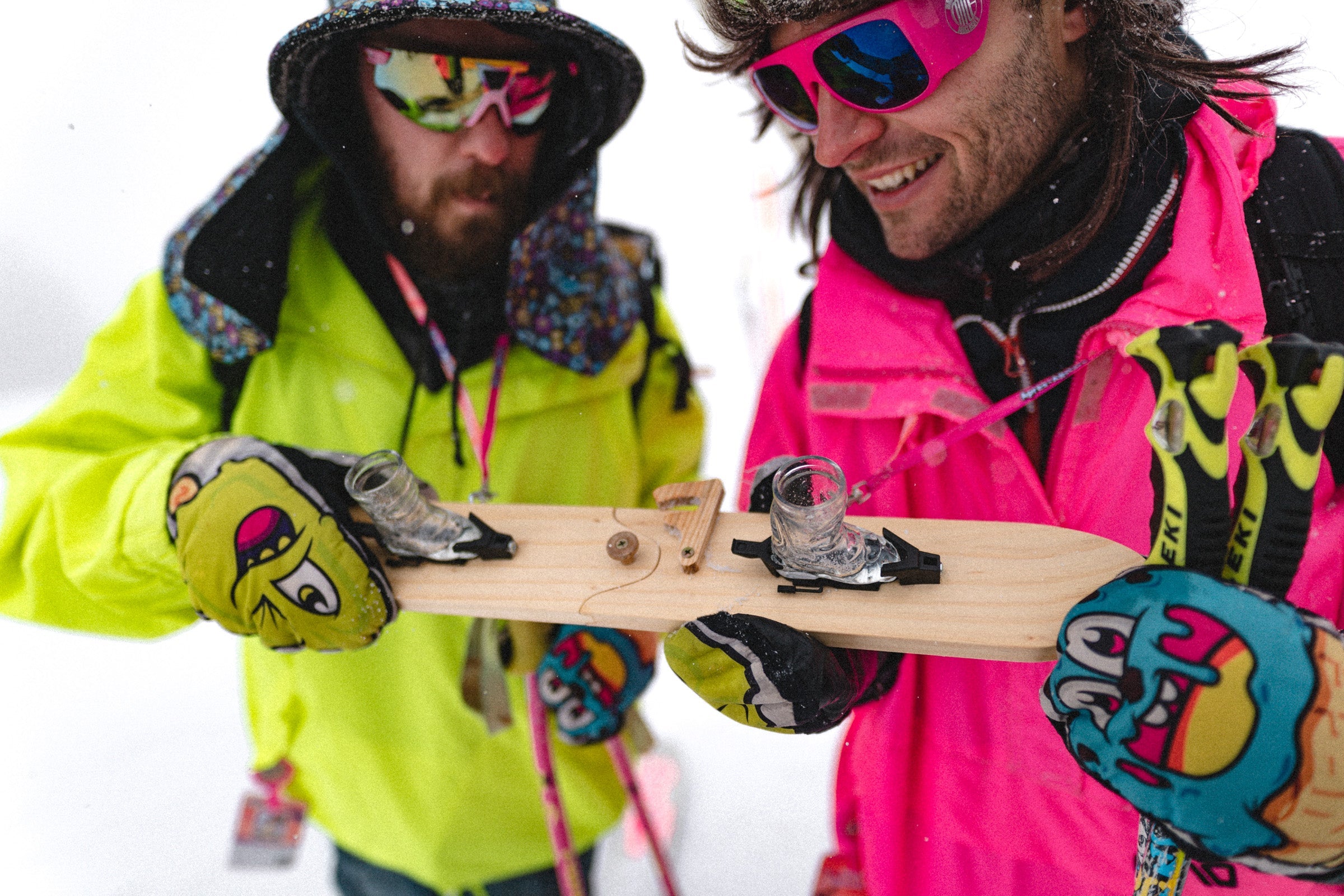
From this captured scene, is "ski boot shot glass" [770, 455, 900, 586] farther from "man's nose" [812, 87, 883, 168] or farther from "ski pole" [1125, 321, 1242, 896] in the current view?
"man's nose" [812, 87, 883, 168]

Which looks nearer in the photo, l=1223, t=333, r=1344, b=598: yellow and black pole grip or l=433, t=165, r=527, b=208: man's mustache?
l=1223, t=333, r=1344, b=598: yellow and black pole grip

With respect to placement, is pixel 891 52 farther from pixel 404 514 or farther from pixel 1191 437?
pixel 404 514

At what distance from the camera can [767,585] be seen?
0.96m

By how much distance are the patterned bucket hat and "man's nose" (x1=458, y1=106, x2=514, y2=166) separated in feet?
0.48

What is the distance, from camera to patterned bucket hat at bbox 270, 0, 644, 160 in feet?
3.87

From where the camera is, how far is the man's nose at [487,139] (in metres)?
1.34

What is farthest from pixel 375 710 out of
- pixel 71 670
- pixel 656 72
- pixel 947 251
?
pixel 656 72

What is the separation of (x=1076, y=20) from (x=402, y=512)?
1.16 meters

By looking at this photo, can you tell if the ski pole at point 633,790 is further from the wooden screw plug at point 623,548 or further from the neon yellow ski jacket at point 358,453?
the wooden screw plug at point 623,548

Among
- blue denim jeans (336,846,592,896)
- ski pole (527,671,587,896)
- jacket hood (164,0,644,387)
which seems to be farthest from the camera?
blue denim jeans (336,846,592,896)

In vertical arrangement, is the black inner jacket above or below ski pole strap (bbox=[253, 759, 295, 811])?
above

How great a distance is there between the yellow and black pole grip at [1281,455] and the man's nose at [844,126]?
0.61 m

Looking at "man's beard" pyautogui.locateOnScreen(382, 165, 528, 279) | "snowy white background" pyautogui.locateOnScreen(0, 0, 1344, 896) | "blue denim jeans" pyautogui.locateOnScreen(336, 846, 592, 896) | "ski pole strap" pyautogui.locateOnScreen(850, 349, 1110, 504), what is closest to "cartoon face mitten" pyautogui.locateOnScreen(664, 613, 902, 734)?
"ski pole strap" pyautogui.locateOnScreen(850, 349, 1110, 504)

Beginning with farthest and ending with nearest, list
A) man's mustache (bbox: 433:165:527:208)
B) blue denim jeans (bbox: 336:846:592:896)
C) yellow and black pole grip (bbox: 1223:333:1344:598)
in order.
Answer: blue denim jeans (bbox: 336:846:592:896), man's mustache (bbox: 433:165:527:208), yellow and black pole grip (bbox: 1223:333:1344:598)
